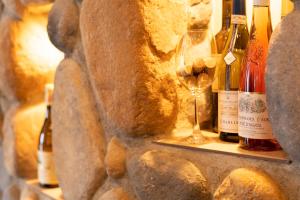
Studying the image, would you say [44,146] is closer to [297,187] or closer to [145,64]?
[145,64]

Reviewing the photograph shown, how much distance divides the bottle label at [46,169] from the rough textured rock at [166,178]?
43cm

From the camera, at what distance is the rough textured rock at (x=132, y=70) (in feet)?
2.54

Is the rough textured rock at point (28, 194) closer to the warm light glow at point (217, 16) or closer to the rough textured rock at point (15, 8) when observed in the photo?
the rough textured rock at point (15, 8)

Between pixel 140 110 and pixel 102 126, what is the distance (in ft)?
0.50

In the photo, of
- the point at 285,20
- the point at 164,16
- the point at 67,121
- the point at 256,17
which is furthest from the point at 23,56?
the point at 285,20

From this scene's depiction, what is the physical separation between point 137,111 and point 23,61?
0.59 m

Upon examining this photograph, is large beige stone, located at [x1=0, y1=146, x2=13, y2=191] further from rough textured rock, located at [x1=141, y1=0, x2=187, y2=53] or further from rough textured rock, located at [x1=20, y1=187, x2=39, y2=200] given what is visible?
rough textured rock, located at [x1=141, y1=0, x2=187, y2=53]

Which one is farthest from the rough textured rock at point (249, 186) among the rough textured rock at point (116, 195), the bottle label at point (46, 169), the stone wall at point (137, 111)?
the bottle label at point (46, 169)

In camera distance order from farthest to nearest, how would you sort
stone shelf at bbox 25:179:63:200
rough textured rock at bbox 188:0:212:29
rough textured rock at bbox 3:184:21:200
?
rough textured rock at bbox 3:184:21:200 → stone shelf at bbox 25:179:63:200 → rough textured rock at bbox 188:0:212:29

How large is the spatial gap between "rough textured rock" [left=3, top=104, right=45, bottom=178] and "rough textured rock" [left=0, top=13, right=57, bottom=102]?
0.04 meters

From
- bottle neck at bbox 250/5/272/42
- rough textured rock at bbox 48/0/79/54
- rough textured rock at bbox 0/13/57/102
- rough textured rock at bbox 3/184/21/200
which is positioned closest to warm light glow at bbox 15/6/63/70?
rough textured rock at bbox 0/13/57/102

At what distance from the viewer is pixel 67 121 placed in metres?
0.99

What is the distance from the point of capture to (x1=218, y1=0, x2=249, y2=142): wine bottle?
2.50 feet

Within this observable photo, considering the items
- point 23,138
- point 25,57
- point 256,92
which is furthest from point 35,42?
point 256,92
